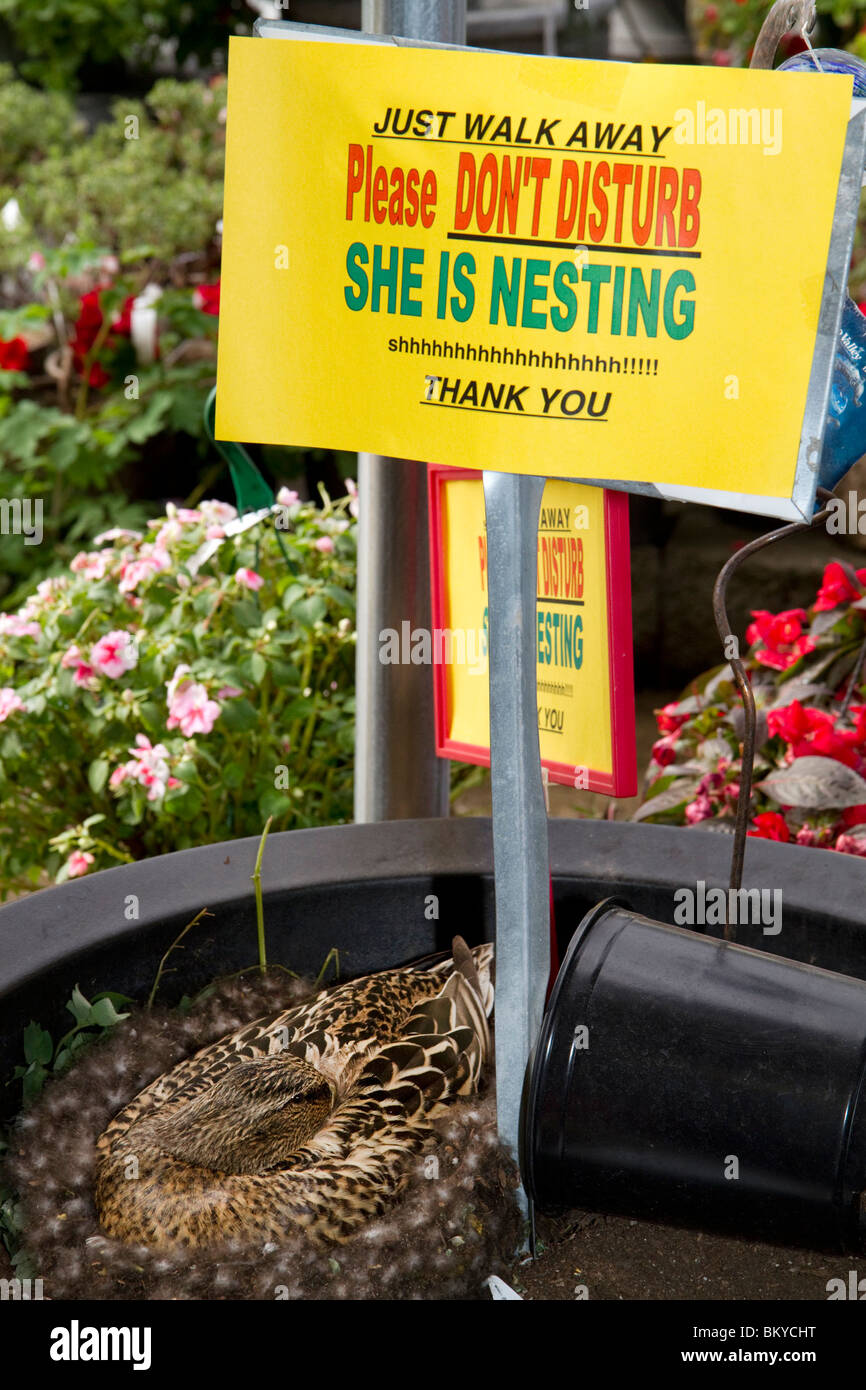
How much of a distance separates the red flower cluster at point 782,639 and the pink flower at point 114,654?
3.52 ft

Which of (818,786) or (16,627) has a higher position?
(16,627)

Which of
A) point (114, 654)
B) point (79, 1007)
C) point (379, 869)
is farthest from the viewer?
point (114, 654)

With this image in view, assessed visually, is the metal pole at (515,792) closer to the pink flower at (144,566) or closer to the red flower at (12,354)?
the pink flower at (144,566)

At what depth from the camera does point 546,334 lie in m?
0.99

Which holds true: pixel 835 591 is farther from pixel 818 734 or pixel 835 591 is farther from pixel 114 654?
pixel 114 654

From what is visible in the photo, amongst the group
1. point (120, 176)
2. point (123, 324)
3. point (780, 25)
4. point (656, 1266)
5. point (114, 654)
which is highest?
point (120, 176)

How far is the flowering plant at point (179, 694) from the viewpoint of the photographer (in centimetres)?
204

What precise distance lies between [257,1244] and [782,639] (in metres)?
1.51

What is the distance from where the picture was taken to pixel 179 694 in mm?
1954

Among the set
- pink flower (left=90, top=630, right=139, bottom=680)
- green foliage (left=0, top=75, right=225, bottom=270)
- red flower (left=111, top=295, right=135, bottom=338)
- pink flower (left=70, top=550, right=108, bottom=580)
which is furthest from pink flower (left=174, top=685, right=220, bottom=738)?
green foliage (left=0, top=75, right=225, bottom=270)

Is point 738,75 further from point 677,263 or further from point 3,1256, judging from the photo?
point 3,1256

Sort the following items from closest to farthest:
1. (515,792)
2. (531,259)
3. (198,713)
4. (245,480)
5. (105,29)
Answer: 1. (531,259)
2. (515,792)
3. (245,480)
4. (198,713)
5. (105,29)

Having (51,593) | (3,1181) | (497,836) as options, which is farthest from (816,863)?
(51,593)

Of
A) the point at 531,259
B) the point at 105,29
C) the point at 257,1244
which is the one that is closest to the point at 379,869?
the point at 257,1244
